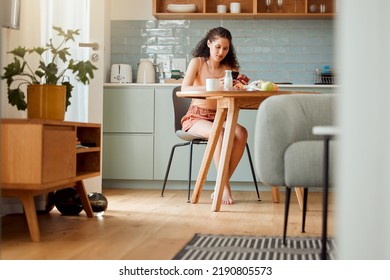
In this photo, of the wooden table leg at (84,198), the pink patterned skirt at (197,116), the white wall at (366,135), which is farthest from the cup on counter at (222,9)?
the white wall at (366,135)

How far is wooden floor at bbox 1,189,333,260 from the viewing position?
246 centimetres

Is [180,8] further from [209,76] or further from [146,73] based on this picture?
[209,76]

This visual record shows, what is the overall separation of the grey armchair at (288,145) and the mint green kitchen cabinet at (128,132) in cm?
275

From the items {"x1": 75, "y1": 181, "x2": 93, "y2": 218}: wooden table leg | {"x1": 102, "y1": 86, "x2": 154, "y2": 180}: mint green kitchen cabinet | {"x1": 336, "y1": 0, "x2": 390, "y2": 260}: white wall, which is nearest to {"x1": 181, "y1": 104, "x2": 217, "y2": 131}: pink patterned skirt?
{"x1": 102, "y1": 86, "x2": 154, "y2": 180}: mint green kitchen cabinet

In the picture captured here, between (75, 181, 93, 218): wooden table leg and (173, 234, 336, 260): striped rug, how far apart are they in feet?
2.75

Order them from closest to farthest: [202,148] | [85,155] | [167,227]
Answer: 1. [167,227]
2. [85,155]
3. [202,148]

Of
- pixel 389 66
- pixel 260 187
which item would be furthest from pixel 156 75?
pixel 389 66

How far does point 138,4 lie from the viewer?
5.93 meters

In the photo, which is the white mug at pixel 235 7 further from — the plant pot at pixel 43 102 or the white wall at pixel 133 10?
the plant pot at pixel 43 102

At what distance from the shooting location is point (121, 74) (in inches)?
221

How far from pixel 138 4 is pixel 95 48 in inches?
74.5

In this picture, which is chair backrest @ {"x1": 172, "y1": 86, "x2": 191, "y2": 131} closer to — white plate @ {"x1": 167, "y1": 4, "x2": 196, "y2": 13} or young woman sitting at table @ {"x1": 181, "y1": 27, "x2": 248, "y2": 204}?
young woman sitting at table @ {"x1": 181, "y1": 27, "x2": 248, "y2": 204}
